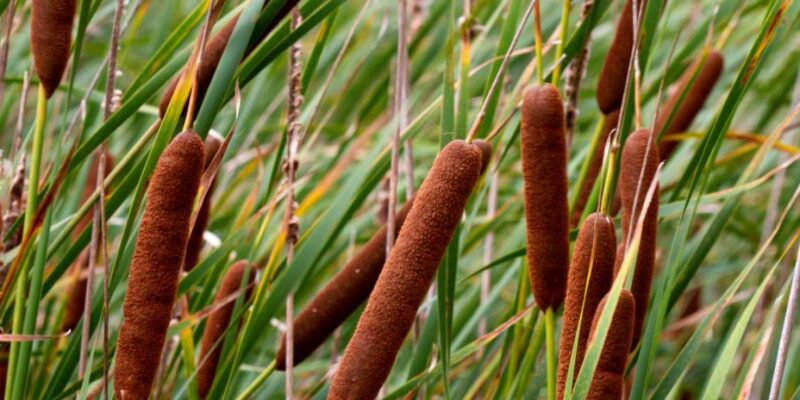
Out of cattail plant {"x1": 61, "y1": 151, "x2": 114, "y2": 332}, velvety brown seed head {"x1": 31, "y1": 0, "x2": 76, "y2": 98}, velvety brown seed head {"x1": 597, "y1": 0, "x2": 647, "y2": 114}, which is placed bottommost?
cattail plant {"x1": 61, "y1": 151, "x2": 114, "y2": 332}

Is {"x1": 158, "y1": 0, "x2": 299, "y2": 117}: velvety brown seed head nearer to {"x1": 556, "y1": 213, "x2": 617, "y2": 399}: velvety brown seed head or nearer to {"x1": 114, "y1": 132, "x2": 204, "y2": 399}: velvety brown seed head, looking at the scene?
{"x1": 114, "y1": 132, "x2": 204, "y2": 399}: velvety brown seed head

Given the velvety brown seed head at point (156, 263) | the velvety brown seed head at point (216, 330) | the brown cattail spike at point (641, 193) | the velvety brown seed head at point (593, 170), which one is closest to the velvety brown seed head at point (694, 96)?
the velvety brown seed head at point (593, 170)

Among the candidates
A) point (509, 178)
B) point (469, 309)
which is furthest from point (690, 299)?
point (469, 309)

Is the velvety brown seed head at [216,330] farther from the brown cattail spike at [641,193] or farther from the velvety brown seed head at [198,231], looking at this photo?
the brown cattail spike at [641,193]

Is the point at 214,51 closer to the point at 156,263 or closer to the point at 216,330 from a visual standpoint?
the point at 156,263

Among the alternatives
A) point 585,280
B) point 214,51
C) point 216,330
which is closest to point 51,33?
point 214,51

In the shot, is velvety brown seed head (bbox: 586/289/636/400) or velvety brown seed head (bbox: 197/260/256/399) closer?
velvety brown seed head (bbox: 586/289/636/400)

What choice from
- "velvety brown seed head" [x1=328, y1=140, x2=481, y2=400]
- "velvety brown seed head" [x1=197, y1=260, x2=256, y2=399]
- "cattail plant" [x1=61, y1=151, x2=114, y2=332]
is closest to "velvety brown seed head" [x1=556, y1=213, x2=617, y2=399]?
"velvety brown seed head" [x1=328, y1=140, x2=481, y2=400]

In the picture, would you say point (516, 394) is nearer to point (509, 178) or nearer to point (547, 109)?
point (547, 109)
